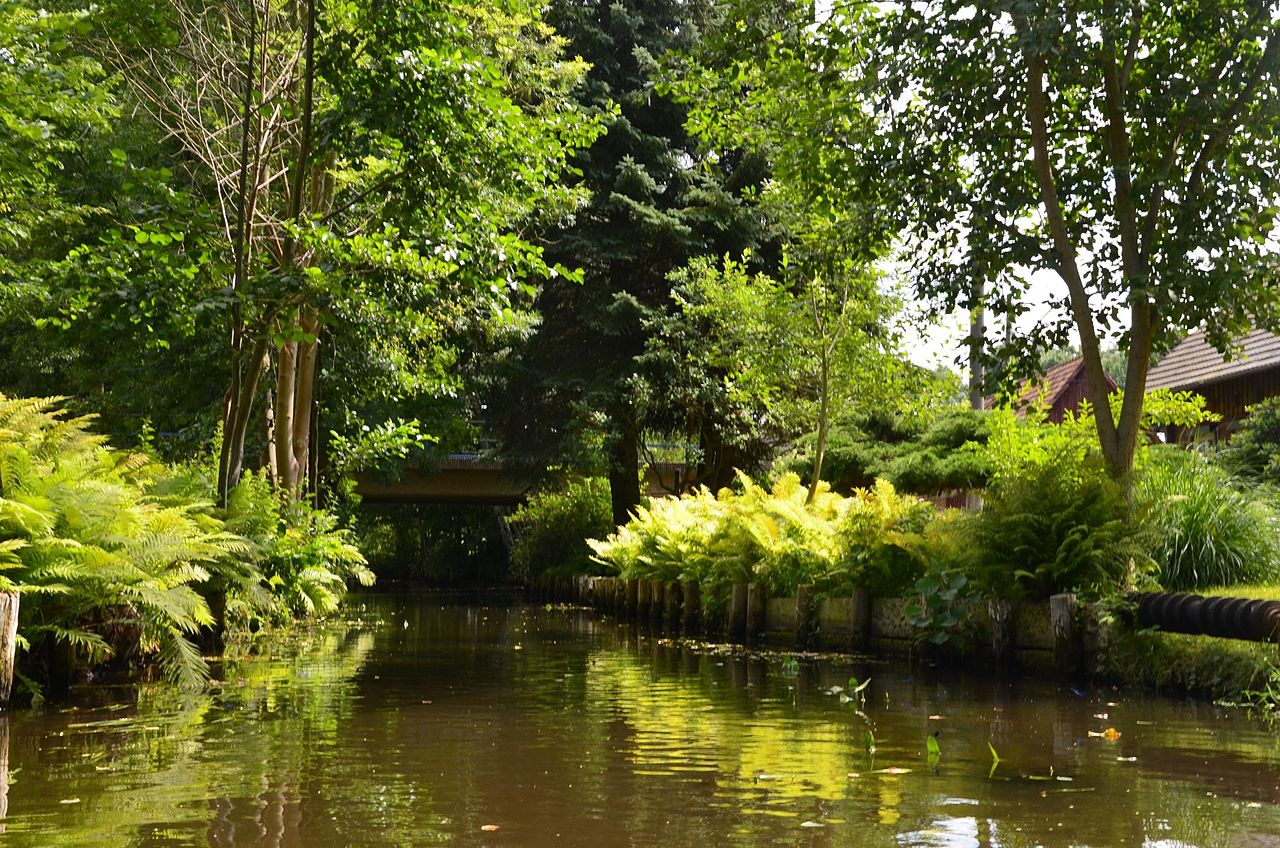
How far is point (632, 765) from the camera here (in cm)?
588

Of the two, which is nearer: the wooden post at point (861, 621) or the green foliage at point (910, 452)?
the wooden post at point (861, 621)

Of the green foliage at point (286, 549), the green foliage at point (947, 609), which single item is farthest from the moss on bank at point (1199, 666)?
the green foliage at point (286, 549)

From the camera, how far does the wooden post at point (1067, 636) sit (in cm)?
977

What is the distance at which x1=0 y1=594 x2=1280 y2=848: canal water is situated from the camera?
4.48 metres

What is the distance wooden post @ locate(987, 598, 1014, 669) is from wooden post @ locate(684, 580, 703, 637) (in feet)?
23.7

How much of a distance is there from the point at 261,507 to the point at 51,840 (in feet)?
Result: 29.3

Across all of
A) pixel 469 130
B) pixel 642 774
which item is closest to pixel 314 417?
pixel 469 130

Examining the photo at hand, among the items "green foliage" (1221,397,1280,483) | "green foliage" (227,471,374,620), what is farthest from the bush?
"green foliage" (227,471,374,620)

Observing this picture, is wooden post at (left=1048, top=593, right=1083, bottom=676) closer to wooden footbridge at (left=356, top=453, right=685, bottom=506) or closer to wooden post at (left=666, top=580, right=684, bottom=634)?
wooden post at (left=666, top=580, right=684, bottom=634)

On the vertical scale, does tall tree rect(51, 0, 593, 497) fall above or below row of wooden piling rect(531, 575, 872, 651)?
above

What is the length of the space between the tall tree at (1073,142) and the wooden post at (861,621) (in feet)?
9.11

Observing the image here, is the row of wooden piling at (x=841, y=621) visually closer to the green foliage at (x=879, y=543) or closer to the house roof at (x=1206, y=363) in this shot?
the green foliage at (x=879, y=543)

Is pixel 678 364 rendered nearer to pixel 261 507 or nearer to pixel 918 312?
pixel 918 312

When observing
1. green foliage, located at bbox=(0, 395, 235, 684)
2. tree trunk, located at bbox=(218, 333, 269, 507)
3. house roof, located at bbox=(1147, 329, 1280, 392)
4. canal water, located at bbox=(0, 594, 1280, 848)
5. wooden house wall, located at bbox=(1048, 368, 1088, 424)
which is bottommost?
canal water, located at bbox=(0, 594, 1280, 848)
